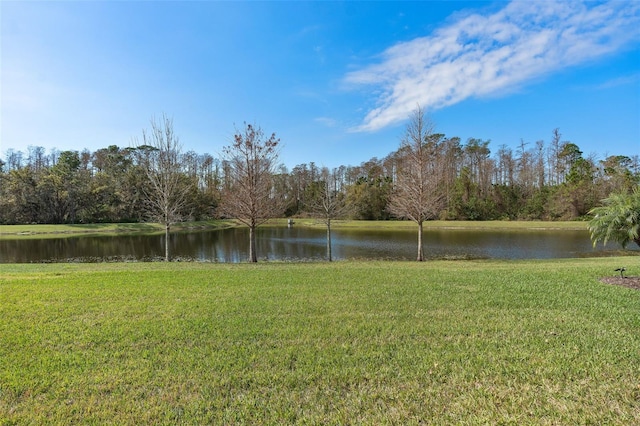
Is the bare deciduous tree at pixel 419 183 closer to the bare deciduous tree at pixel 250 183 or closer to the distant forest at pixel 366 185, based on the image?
the bare deciduous tree at pixel 250 183

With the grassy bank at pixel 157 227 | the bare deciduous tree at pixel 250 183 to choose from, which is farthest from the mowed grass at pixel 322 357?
the grassy bank at pixel 157 227

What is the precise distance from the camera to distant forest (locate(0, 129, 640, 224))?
47500 millimetres

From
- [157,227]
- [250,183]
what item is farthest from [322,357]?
[157,227]

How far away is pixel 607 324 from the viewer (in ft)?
15.7

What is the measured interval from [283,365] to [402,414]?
1.43 meters

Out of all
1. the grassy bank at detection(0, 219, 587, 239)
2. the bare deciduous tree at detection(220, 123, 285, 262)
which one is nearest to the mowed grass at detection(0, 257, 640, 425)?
the bare deciduous tree at detection(220, 123, 285, 262)

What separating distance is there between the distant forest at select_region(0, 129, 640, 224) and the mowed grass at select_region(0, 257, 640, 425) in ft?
120

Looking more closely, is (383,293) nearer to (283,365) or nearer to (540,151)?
(283,365)

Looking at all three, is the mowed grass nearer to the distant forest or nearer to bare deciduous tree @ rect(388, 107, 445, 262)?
bare deciduous tree @ rect(388, 107, 445, 262)

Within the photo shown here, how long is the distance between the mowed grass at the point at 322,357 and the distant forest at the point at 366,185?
36.5 metres

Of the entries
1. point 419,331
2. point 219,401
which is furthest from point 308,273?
point 219,401

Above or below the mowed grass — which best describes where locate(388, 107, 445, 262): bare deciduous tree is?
above

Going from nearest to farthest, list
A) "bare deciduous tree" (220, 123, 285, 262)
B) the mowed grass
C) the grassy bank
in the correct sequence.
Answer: the mowed grass → "bare deciduous tree" (220, 123, 285, 262) → the grassy bank

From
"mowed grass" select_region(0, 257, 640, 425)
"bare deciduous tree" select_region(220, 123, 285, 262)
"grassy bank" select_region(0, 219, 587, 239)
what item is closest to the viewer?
"mowed grass" select_region(0, 257, 640, 425)
